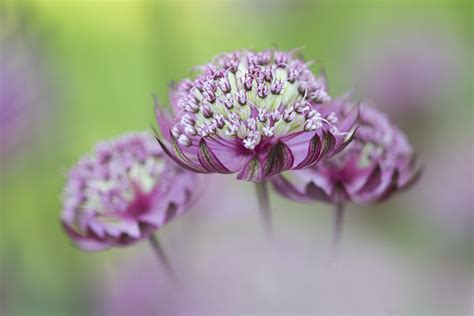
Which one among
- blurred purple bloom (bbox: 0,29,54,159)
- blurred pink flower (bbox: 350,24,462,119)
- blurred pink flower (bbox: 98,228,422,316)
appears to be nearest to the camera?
blurred pink flower (bbox: 98,228,422,316)

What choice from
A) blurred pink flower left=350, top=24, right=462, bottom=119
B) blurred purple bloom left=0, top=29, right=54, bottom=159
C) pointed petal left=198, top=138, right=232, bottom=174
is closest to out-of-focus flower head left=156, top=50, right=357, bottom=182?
pointed petal left=198, top=138, right=232, bottom=174

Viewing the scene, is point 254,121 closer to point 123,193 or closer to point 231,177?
point 123,193

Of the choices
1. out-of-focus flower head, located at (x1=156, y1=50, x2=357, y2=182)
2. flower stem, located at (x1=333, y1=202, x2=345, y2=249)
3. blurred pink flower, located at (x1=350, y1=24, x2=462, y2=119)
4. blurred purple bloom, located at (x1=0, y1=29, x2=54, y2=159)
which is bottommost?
flower stem, located at (x1=333, y1=202, x2=345, y2=249)

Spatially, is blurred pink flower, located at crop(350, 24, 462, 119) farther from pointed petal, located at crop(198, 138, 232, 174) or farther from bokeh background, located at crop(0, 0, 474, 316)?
pointed petal, located at crop(198, 138, 232, 174)

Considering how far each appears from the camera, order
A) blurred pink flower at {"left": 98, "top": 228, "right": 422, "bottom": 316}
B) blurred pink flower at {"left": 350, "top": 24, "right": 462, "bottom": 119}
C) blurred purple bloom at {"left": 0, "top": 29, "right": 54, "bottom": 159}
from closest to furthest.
→ 1. blurred pink flower at {"left": 98, "top": 228, "right": 422, "bottom": 316}
2. blurred purple bloom at {"left": 0, "top": 29, "right": 54, "bottom": 159}
3. blurred pink flower at {"left": 350, "top": 24, "right": 462, "bottom": 119}

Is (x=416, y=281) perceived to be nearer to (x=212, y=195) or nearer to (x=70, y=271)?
(x=212, y=195)

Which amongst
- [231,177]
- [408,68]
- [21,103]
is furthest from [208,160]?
[408,68]

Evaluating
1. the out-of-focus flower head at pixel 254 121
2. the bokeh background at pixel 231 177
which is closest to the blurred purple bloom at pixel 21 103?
the bokeh background at pixel 231 177

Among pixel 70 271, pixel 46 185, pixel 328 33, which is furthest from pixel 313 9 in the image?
pixel 70 271
